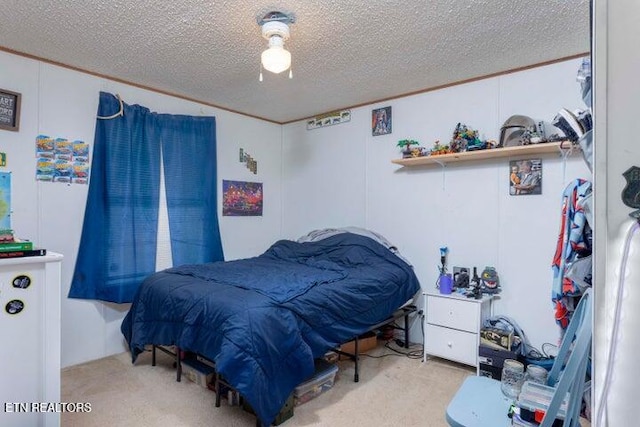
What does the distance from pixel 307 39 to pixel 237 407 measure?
238 centimetres

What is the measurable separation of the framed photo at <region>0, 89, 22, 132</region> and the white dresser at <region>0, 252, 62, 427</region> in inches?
61.8

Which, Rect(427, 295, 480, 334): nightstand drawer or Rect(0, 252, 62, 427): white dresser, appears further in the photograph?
Rect(427, 295, 480, 334): nightstand drawer

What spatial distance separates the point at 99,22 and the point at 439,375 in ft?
10.8

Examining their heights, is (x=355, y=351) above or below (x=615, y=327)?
below

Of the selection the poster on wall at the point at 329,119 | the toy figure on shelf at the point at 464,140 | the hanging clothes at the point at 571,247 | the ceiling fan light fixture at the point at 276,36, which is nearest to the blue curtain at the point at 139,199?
the poster on wall at the point at 329,119

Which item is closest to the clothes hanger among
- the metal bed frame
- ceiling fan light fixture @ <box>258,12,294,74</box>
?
ceiling fan light fixture @ <box>258,12,294,74</box>

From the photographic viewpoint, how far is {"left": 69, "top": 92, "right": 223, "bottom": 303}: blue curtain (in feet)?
9.34

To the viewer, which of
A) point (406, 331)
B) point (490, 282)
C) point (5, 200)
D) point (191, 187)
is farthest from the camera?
point (191, 187)

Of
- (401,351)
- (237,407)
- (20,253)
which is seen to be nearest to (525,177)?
(401,351)

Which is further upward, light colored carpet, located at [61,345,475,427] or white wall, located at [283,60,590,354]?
white wall, located at [283,60,590,354]

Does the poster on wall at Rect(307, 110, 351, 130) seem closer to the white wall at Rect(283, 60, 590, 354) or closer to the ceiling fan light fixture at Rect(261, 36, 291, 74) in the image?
the white wall at Rect(283, 60, 590, 354)

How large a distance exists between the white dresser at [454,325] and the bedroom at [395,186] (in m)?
0.39

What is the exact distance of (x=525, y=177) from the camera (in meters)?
2.75

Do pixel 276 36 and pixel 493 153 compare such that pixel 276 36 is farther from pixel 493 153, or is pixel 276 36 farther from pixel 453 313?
pixel 453 313
